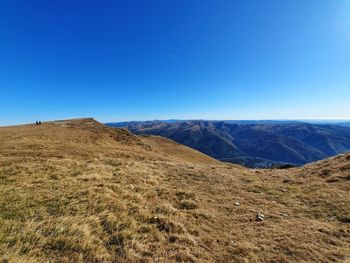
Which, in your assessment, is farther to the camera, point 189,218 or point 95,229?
point 189,218

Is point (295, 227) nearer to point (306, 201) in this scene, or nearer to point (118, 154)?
point (306, 201)

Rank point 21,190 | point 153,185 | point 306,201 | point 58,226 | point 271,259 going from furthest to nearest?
1. point 153,185
2. point 306,201
3. point 21,190
4. point 58,226
5. point 271,259

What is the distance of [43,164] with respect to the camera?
18.1 m

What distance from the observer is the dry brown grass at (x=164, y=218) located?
23.6 ft

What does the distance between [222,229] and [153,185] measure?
22.0ft

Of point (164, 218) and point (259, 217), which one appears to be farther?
point (259, 217)

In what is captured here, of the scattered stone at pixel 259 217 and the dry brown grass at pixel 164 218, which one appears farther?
the scattered stone at pixel 259 217

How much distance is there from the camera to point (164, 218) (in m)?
9.71

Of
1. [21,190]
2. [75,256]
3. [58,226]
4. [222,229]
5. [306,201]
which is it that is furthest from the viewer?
[306,201]

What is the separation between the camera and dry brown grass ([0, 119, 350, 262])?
7203 mm

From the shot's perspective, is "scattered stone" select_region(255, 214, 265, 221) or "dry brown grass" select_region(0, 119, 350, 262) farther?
"scattered stone" select_region(255, 214, 265, 221)

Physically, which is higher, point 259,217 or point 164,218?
point 164,218

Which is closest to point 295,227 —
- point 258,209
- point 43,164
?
point 258,209

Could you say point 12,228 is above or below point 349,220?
above
